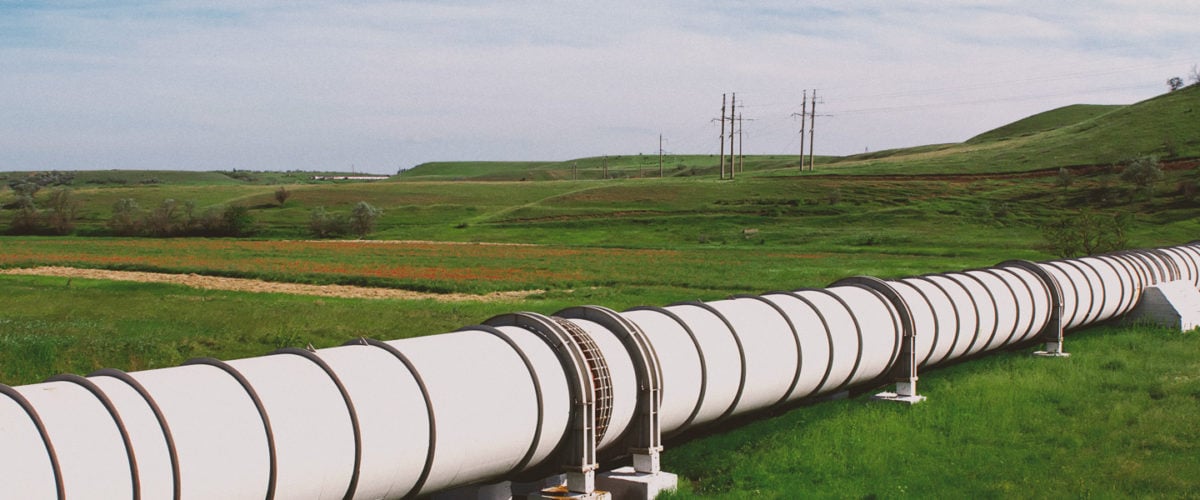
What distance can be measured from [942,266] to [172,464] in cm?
5465

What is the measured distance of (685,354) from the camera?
15609 mm

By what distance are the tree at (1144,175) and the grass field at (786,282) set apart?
41.6 inches

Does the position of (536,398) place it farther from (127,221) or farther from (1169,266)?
(127,221)

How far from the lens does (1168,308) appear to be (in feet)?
99.3

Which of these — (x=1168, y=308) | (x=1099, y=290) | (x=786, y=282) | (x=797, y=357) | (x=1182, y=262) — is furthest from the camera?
(x=786, y=282)

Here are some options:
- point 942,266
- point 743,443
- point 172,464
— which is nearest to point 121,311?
point 743,443

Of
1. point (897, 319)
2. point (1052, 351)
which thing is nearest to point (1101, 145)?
point (1052, 351)

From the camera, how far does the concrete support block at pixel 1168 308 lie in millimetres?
30045

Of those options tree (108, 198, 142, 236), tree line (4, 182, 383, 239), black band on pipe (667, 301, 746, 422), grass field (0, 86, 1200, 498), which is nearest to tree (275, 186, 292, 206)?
grass field (0, 86, 1200, 498)

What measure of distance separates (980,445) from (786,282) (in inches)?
1290

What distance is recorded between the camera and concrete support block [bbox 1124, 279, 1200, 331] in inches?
1183

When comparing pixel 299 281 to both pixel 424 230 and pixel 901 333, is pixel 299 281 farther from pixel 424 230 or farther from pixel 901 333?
pixel 424 230

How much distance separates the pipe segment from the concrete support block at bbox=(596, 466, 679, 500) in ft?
1.13

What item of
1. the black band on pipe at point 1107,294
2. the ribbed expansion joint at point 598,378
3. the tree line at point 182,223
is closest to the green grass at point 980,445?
the ribbed expansion joint at point 598,378
